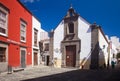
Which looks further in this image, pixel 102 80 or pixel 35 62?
pixel 35 62

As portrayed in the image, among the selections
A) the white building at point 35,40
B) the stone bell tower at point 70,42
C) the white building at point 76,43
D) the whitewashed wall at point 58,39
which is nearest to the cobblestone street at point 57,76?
the white building at point 76,43

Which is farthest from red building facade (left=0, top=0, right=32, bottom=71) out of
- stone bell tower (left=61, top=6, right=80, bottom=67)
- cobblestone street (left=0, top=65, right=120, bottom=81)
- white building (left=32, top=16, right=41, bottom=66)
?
stone bell tower (left=61, top=6, right=80, bottom=67)

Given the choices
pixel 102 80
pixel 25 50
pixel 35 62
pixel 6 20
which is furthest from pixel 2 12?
pixel 35 62

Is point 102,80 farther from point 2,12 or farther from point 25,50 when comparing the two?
point 25,50

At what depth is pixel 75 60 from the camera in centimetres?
2295

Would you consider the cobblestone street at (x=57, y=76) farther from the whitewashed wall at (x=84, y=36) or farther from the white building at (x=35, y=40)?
the white building at (x=35, y=40)

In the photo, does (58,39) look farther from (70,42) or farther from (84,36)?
(84,36)

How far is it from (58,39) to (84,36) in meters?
4.24

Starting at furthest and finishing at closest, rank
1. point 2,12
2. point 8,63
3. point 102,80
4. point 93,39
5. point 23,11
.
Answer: point 93,39 → point 23,11 → point 8,63 → point 2,12 → point 102,80

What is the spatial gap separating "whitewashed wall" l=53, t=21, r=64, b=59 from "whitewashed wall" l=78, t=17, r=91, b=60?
2.92m

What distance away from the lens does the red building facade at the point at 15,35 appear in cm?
1405

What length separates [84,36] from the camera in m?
22.2

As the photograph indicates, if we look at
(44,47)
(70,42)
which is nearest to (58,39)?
(70,42)

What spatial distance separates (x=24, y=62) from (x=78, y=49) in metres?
7.53
